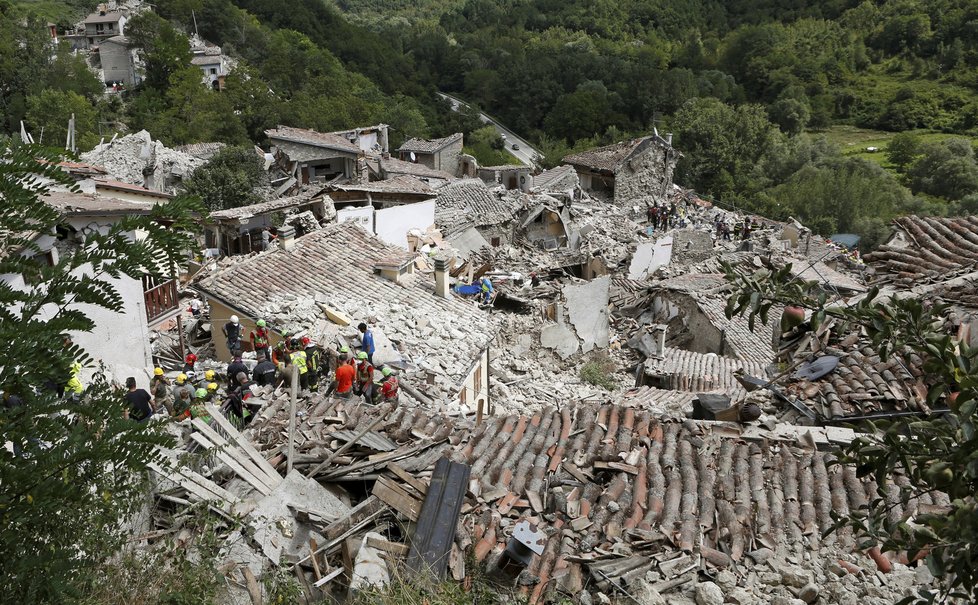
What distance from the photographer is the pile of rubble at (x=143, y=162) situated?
114 ft

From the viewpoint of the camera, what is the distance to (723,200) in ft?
186

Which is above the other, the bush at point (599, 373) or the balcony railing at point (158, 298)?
the balcony railing at point (158, 298)

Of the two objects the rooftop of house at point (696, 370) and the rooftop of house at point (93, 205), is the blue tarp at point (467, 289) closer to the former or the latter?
the rooftop of house at point (696, 370)

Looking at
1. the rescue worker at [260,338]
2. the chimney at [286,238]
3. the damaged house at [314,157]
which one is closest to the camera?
the rescue worker at [260,338]

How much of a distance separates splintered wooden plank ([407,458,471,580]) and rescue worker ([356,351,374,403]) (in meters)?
4.52

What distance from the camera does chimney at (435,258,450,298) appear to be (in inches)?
629

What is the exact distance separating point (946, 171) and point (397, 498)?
207 ft

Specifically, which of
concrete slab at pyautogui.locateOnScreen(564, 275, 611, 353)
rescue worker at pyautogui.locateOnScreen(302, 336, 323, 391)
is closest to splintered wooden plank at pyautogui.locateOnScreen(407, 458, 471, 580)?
rescue worker at pyautogui.locateOnScreen(302, 336, 323, 391)

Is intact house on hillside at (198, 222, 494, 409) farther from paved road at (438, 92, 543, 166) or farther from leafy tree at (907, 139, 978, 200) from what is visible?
leafy tree at (907, 139, 978, 200)

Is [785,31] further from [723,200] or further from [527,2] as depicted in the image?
[723,200]

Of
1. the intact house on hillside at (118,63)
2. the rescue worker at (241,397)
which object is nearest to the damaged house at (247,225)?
the rescue worker at (241,397)

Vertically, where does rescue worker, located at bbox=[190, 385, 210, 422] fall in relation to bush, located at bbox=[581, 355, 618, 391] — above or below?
above

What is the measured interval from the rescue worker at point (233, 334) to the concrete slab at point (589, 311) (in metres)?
10.6

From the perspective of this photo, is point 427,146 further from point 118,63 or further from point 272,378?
point 272,378
